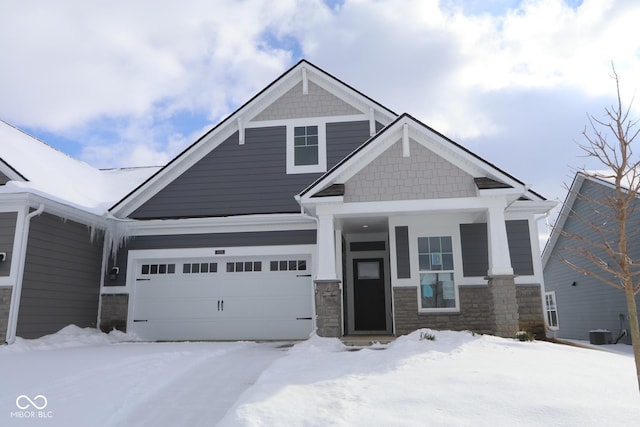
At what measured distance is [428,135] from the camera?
10227 millimetres

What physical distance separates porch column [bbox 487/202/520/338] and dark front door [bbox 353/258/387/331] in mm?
4158

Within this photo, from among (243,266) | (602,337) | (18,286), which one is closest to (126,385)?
(18,286)

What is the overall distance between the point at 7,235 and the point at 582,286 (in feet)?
58.4

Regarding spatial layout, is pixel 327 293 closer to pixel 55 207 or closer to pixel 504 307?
pixel 504 307

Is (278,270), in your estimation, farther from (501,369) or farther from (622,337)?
(622,337)

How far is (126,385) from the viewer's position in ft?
19.3

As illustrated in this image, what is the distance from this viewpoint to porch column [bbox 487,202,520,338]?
30.7 feet

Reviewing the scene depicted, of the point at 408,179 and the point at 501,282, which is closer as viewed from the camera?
the point at 501,282

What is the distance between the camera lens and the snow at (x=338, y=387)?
4.34 m

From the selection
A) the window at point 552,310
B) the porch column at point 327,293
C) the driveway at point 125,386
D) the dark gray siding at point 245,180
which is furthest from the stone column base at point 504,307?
the window at point 552,310

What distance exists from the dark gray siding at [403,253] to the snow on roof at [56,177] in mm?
7537

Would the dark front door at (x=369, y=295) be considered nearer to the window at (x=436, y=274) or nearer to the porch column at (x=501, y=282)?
the window at (x=436, y=274)

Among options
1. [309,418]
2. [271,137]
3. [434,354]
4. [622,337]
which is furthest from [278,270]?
[622,337]

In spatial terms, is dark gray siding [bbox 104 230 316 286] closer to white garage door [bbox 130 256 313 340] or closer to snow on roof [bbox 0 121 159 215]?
white garage door [bbox 130 256 313 340]
